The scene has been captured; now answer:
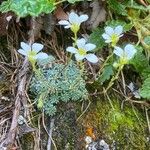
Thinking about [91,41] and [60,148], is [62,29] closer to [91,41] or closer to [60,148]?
[91,41]

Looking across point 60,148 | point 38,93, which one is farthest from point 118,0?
point 60,148

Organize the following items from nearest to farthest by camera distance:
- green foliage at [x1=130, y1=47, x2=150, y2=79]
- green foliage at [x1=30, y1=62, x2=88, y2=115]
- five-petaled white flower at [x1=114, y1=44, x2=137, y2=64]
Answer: five-petaled white flower at [x1=114, y1=44, x2=137, y2=64], green foliage at [x1=30, y1=62, x2=88, y2=115], green foliage at [x1=130, y1=47, x2=150, y2=79]

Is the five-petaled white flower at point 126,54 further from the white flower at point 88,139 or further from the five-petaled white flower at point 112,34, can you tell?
the white flower at point 88,139

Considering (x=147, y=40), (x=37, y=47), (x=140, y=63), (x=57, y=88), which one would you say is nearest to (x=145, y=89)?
(x=140, y=63)

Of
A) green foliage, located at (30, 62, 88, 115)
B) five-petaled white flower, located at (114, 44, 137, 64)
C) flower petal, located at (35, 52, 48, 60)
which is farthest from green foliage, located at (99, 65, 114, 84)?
flower petal, located at (35, 52, 48, 60)

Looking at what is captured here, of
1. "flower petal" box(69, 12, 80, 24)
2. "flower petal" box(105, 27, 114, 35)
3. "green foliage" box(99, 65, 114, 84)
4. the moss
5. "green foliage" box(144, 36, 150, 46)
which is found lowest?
the moss

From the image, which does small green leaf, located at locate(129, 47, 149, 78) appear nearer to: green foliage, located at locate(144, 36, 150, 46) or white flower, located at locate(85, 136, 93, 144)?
green foliage, located at locate(144, 36, 150, 46)
